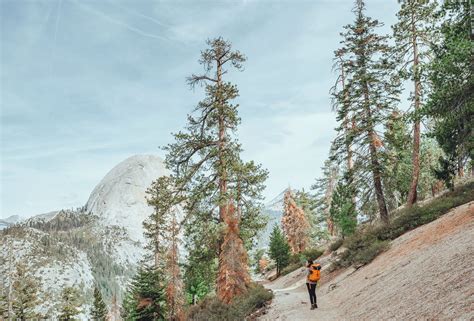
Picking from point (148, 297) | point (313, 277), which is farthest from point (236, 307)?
point (148, 297)

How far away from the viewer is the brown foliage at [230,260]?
15000 millimetres

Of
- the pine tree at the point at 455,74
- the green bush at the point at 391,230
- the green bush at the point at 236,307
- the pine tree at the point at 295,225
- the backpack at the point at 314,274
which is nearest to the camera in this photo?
the pine tree at the point at 455,74

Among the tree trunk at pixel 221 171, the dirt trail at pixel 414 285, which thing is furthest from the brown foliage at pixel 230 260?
the dirt trail at pixel 414 285

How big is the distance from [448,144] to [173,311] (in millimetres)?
22170

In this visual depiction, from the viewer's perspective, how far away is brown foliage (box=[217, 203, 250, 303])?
1500cm

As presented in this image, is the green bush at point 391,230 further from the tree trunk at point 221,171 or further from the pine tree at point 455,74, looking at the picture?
the tree trunk at point 221,171

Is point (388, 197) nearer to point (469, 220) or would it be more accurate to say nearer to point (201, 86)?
point (469, 220)

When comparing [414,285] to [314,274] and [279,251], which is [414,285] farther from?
[279,251]

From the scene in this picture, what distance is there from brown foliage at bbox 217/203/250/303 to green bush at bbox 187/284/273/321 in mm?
447

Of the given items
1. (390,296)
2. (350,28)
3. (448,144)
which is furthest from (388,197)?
(390,296)

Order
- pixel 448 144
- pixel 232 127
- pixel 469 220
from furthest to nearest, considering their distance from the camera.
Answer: pixel 448 144 → pixel 232 127 → pixel 469 220

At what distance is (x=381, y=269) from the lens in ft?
42.6

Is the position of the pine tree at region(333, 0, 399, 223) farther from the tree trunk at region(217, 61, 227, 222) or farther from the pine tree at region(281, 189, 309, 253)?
the pine tree at region(281, 189, 309, 253)

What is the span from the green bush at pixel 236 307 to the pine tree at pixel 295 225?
1264 inches
